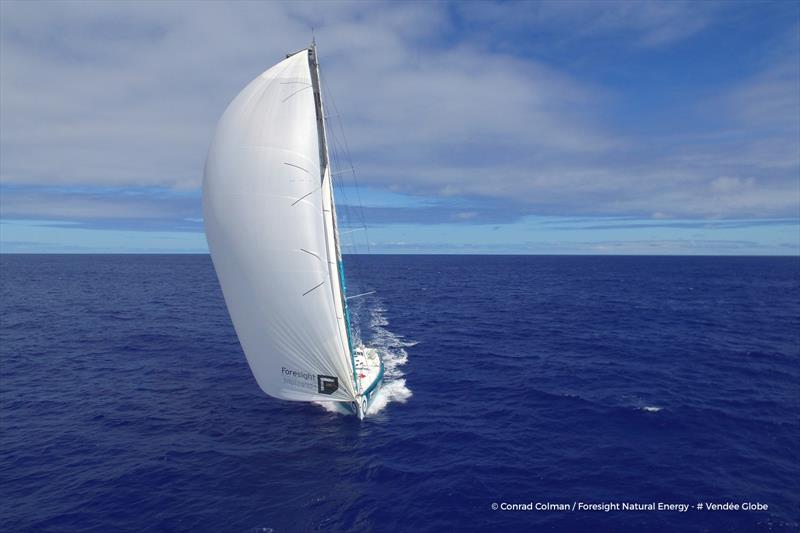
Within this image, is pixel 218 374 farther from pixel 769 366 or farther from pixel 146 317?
pixel 769 366

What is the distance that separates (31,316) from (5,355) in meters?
26.4

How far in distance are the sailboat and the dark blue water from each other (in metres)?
5.98

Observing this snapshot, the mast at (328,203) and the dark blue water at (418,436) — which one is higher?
the mast at (328,203)

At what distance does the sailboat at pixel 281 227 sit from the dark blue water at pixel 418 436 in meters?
5.98

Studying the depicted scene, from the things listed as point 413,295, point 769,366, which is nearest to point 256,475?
point 769,366

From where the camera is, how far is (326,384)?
27125 millimetres

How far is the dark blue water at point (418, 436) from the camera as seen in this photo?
2072 centimetres

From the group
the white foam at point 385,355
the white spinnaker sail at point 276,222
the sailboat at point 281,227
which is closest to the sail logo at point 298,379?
the sailboat at point 281,227

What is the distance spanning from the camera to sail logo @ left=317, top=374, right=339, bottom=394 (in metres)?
27.1

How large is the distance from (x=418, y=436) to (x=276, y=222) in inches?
622

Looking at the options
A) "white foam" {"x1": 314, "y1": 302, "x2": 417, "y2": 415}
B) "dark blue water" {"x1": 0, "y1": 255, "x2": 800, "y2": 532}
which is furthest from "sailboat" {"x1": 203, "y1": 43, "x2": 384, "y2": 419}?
"white foam" {"x1": 314, "y1": 302, "x2": 417, "y2": 415}

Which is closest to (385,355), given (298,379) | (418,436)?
(418,436)

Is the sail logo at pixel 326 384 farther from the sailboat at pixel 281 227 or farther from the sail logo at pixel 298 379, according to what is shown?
the sail logo at pixel 298 379

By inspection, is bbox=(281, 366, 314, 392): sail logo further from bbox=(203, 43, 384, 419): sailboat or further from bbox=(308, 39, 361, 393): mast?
bbox=(308, 39, 361, 393): mast
